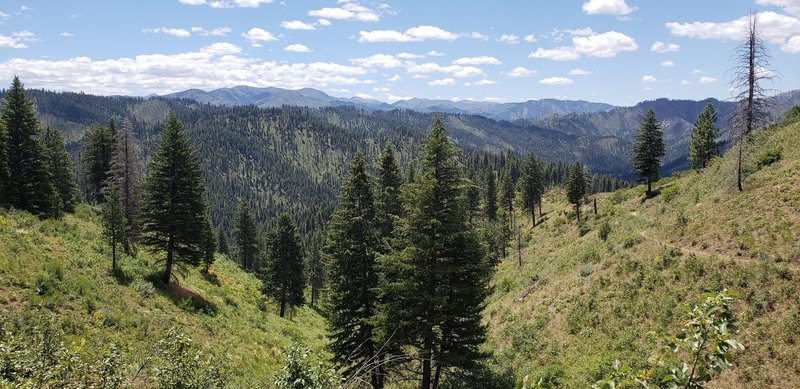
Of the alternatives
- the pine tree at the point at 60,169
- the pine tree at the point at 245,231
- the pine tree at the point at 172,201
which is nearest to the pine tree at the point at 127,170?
the pine tree at the point at 172,201

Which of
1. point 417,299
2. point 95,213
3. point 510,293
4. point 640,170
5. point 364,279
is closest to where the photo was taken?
point 417,299

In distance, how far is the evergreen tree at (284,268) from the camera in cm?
4997

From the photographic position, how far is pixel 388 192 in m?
25.0

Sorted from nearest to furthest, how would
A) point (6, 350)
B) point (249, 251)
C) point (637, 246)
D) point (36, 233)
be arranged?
point (6, 350) < point (36, 233) < point (637, 246) < point (249, 251)

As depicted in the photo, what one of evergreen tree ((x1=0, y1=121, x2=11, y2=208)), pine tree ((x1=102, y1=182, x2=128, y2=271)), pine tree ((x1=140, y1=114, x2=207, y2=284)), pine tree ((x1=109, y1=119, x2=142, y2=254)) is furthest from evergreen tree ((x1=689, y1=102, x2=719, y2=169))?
evergreen tree ((x1=0, y1=121, x2=11, y2=208))

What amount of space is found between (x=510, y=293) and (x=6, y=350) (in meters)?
38.2

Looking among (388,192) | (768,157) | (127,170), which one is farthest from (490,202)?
(388,192)

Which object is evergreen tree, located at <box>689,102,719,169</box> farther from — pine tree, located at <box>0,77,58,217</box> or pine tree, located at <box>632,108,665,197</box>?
pine tree, located at <box>0,77,58,217</box>

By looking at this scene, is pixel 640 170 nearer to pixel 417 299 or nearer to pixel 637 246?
pixel 637 246

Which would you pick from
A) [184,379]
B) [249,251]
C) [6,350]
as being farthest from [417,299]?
[249,251]

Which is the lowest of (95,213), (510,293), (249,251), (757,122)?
(249,251)

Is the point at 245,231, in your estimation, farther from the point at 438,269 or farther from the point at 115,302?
the point at 438,269

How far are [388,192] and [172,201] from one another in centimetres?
1798

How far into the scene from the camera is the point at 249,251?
77688mm
